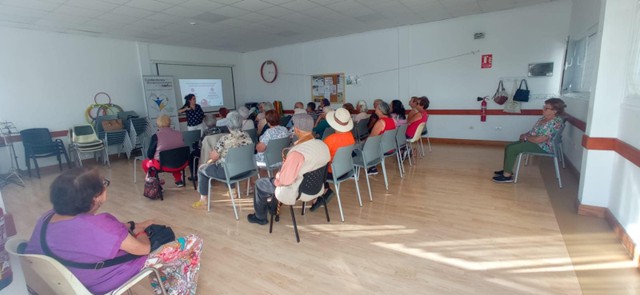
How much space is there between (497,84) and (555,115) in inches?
105

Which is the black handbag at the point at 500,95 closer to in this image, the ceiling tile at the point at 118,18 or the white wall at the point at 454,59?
the white wall at the point at 454,59

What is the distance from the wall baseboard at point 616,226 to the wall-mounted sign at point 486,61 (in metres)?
4.10

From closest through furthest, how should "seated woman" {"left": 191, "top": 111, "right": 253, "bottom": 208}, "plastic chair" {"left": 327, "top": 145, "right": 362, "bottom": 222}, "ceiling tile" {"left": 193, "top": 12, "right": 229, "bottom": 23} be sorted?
"plastic chair" {"left": 327, "top": 145, "right": 362, "bottom": 222}, "seated woman" {"left": 191, "top": 111, "right": 253, "bottom": 208}, "ceiling tile" {"left": 193, "top": 12, "right": 229, "bottom": 23}

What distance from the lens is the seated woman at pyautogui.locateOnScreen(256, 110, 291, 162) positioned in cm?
379

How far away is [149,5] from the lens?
4793 mm

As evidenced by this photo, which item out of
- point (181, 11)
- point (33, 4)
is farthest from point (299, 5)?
point (33, 4)

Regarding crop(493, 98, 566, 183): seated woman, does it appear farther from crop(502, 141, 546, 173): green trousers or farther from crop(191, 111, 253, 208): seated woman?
crop(191, 111, 253, 208): seated woman

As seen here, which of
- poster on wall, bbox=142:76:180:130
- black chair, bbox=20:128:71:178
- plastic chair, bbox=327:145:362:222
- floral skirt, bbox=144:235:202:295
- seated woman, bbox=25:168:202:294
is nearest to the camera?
seated woman, bbox=25:168:202:294

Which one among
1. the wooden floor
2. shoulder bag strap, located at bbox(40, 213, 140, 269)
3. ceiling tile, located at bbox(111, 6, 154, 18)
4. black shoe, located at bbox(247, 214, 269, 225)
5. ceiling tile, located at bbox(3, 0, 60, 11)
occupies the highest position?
ceiling tile, located at bbox(111, 6, 154, 18)

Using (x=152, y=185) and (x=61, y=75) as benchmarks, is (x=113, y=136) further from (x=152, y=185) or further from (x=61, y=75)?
(x=152, y=185)

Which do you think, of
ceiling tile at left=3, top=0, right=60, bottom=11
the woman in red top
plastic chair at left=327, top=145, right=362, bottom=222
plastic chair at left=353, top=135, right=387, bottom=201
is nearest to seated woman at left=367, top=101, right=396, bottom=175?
the woman in red top

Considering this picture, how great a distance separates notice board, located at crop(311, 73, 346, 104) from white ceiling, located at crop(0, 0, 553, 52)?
1321 mm

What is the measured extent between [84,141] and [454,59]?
811 centimetres

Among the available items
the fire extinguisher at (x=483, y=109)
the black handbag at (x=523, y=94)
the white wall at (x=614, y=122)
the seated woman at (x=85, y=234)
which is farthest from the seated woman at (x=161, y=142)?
the black handbag at (x=523, y=94)
